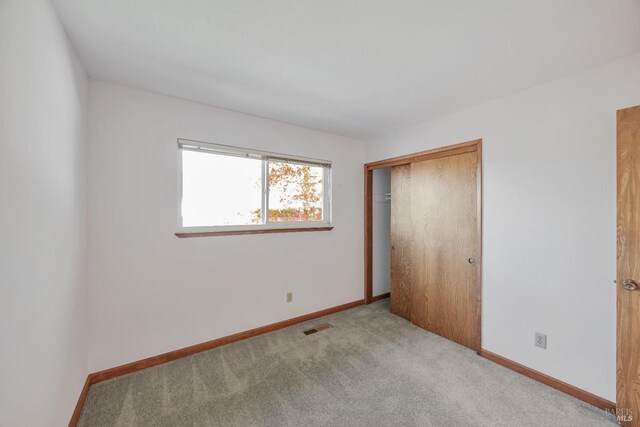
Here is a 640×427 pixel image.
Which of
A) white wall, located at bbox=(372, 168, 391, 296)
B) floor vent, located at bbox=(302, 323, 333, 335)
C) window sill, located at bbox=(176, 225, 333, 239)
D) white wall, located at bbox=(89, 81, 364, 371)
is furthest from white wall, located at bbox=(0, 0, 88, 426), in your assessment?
white wall, located at bbox=(372, 168, 391, 296)

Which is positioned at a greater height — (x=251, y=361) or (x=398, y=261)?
(x=398, y=261)

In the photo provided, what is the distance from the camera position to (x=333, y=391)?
2.01m

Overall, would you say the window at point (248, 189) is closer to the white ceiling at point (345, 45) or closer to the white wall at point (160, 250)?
the white wall at point (160, 250)

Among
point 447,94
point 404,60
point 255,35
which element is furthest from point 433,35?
point 255,35

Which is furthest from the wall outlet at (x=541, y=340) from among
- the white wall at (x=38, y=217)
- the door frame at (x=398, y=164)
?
the white wall at (x=38, y=217)

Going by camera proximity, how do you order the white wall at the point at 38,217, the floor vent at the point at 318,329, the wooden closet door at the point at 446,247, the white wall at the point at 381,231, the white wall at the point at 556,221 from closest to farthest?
1. the white wall at the point at 38,217
2. the white wall at the point at 556,221
3. the wooden closet door at the point at 446,247
4. the floor vent at the point at 318,329
5. the white wall at the point at 381,231

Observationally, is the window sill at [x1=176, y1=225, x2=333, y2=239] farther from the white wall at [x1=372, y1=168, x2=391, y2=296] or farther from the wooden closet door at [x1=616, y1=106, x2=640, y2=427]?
the wooden closet door at [x1=616, y1=106, x2=640, y2=427]

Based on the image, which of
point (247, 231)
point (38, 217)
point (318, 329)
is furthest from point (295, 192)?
point (38, 217)

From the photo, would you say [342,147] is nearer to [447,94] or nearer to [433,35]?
[447,94]

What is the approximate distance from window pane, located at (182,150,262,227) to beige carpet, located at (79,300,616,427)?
1.31m

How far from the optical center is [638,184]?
164 cm

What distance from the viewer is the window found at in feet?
8.45

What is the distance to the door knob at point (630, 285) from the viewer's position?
1646 mm

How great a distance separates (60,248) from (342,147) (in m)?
3.03
